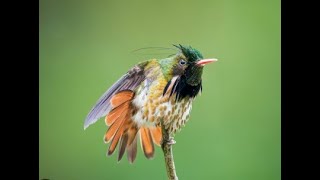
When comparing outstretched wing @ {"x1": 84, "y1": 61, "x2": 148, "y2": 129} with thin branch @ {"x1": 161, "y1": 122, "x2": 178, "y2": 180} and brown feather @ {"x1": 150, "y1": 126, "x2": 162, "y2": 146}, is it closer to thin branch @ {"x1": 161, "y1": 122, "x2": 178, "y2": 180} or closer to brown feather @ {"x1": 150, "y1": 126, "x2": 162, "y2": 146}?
brown feather @ {"x1": 150, "y1": 126, "x2": 162, "y2": 146}

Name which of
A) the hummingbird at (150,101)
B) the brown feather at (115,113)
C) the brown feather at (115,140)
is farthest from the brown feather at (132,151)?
the brown feather at (115,113)

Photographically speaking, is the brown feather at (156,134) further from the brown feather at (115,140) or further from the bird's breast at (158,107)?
the brown feather at (115,140)

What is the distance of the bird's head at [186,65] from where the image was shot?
394 cm

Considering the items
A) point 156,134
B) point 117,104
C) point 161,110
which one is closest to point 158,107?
point 161,110

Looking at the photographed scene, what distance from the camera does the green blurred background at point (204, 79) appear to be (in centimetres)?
401

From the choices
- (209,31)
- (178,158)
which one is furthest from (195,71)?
(178,158)

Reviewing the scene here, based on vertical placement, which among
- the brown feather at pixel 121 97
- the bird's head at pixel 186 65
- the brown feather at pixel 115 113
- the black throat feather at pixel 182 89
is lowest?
the brown feather at pixel 115 113

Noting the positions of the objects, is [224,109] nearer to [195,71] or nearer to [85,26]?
[195,71]

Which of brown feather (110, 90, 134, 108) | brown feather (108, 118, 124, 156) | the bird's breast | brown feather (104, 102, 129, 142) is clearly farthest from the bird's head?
brown feather (108, 118, 124, 156)

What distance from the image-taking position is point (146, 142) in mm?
3971

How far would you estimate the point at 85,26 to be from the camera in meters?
4.04

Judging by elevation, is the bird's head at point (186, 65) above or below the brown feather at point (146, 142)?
above

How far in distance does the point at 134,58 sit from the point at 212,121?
735mm

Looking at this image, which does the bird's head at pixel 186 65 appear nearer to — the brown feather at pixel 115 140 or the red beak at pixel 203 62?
the red beak at pixel 203 62
